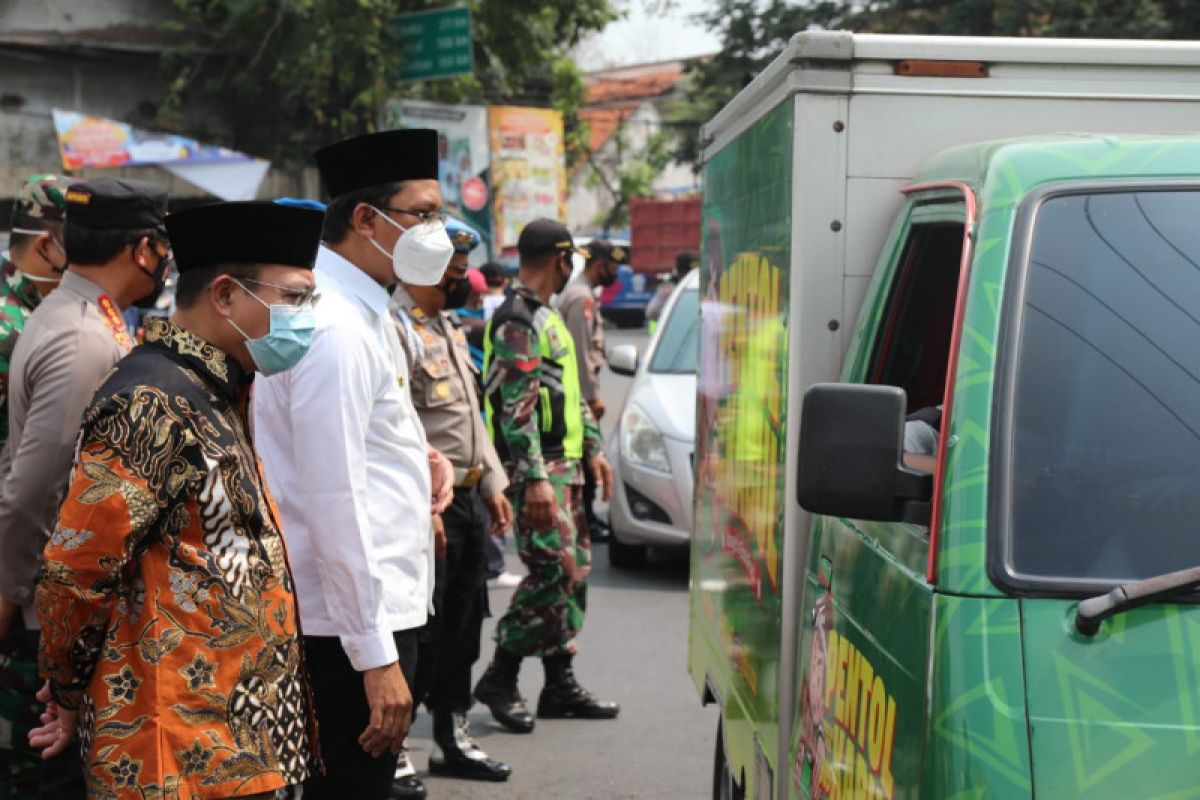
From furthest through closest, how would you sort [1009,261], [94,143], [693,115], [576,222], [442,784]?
[576,222] → [693,115] → [94,143] → [442,784] → [1009,261]

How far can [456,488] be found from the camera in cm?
575

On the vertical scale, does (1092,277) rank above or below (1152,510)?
above

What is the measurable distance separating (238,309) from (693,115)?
4946 centimetres

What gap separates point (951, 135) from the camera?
11.8 feet

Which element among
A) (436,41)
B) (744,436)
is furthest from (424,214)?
(436,41)

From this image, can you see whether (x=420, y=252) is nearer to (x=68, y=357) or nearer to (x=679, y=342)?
(x=68, y=357)

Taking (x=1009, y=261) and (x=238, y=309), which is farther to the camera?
(x=238, y=309)

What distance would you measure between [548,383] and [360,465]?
3.15 m

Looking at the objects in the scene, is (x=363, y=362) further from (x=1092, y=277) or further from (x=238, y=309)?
(x=1092, y=277)

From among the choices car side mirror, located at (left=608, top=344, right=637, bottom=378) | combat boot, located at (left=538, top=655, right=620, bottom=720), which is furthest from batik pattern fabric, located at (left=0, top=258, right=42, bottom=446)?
car side mirror, located at (left=608, top=344, right=637, bottom=378)

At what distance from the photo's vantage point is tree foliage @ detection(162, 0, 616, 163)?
21.0m

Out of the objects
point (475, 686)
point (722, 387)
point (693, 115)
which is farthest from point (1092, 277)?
point (693, 115)

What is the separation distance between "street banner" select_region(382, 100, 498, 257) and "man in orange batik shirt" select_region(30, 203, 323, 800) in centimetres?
1929

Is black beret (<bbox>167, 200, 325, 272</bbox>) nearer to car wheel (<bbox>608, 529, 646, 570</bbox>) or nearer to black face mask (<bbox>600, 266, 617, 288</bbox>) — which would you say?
black face mask (<bbox>600, 266, 617, 288</bbox>)
